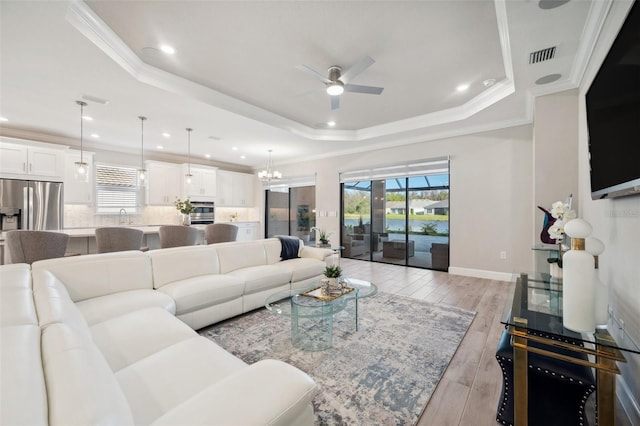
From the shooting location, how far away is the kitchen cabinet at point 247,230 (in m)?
7.96

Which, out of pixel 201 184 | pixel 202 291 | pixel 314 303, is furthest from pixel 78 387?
pixel 201 184

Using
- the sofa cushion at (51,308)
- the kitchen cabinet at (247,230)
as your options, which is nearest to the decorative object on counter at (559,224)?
the sofa cushion at (51,308)

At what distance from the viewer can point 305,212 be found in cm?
795

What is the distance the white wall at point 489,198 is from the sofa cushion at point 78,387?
4.91 m

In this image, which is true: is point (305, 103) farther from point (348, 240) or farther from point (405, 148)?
point (348, 240)

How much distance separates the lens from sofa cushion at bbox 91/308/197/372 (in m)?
1.41

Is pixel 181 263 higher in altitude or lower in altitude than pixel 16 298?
lower

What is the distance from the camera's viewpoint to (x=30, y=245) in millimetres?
2990

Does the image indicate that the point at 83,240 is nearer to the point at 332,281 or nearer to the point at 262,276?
the point at 262,276

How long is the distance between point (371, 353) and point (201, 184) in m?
6.58

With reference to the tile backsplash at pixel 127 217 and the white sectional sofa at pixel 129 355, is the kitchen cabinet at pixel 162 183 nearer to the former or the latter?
the tile backsplash at pixel 127 217

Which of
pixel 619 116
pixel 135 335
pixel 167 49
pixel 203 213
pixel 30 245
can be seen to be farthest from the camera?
pixel 203 213

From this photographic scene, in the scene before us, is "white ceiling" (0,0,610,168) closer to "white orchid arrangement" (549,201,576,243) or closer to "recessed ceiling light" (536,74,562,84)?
"recessed ceiling light" (536,74,562,84)

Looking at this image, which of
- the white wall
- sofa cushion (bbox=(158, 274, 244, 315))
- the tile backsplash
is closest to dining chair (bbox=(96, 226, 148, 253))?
sofa cushion (bbox=(158, 274, 244, 315))
